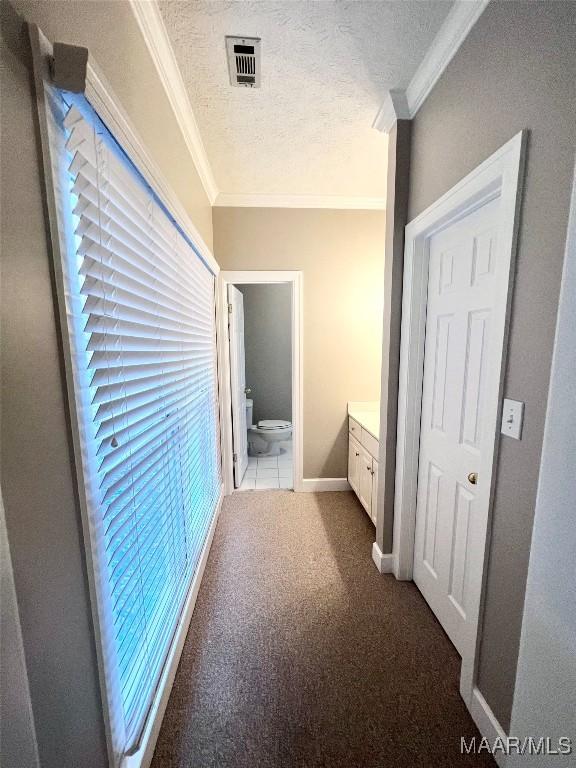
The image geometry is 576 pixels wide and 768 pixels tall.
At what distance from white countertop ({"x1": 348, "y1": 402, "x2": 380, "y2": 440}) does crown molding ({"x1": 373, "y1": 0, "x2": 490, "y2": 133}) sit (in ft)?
6.11

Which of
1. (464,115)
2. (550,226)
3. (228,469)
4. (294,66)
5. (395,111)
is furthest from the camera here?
(228,469)

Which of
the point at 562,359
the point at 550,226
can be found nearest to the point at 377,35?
the point at 550,226

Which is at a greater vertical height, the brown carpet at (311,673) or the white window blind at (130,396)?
the white window blind at (130,396)

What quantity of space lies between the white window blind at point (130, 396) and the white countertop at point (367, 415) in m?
1.34

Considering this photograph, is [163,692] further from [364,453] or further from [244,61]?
[244,61]

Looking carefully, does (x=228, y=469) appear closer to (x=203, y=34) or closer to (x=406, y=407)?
(x=406, y=407)

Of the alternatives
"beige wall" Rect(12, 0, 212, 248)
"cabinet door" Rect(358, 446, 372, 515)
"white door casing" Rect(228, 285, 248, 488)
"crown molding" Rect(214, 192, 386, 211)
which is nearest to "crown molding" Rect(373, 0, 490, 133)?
"crown molding" Rect(214, 192, 386, 211)

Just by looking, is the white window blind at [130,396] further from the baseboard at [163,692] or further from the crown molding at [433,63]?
the crown molding at [433,63]

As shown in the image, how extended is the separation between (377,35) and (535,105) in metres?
0.81

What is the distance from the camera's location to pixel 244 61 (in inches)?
51.6

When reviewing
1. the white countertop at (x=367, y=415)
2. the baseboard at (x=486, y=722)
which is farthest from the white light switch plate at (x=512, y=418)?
the white countertop at (x=367, y=415)

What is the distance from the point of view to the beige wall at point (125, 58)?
0.65 meters

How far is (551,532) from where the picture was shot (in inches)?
23.6

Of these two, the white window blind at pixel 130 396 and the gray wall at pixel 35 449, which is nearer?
the gray wall at pixel 35 449
